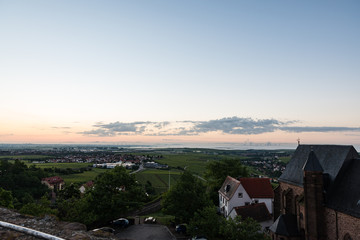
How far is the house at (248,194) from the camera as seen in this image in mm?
44588

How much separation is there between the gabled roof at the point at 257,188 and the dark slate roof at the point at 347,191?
68.1 feet

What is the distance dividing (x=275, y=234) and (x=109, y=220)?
2275 centimetres

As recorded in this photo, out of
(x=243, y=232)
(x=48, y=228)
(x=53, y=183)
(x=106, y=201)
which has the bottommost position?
(x=53, y=183)

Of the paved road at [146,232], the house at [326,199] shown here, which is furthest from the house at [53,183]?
the house at [326,199]

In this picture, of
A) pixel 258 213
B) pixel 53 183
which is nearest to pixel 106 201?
pixel 258 213

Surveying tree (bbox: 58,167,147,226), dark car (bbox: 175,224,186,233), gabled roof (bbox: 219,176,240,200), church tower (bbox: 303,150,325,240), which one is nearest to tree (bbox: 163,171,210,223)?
dark car (bbox: 175,224,186,233)

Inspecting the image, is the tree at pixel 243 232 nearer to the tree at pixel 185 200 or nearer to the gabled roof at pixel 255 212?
the tree at pixel 185 200

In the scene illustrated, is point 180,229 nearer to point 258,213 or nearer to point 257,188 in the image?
point 258,213

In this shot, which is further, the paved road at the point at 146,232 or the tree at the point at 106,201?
the tree at the point at 106,201

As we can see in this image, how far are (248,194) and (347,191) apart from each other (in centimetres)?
2273

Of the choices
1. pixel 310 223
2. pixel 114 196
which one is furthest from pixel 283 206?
pixel 114 196

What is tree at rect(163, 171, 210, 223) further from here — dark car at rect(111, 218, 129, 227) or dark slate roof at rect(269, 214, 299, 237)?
dark slate roof at rect(269, 214, 299, 237)

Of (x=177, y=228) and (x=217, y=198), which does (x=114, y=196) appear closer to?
(x=177, y=228)

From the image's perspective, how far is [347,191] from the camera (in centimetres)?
2386
